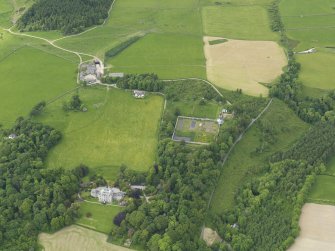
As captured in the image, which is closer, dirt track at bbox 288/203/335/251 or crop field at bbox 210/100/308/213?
dirt track at bbox 288/203/335/251

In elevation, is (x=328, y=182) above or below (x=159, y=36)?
below

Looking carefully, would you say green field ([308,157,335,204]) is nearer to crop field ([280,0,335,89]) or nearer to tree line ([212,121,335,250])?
tree line ([212,121,335,250])

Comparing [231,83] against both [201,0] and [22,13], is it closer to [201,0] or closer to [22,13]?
[201,0]

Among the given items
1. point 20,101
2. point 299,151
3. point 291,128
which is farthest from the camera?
point 20,101

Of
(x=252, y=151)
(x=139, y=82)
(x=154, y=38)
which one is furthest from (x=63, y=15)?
(x=252, y=151)

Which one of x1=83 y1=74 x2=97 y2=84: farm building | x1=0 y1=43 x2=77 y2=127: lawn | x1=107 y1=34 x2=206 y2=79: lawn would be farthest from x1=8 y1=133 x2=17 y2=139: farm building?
x1=107 y1=34 x2=206 y2=79: lawn

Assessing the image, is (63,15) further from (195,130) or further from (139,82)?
(195,130)

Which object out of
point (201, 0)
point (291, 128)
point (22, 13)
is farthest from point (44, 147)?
point (201, 0)

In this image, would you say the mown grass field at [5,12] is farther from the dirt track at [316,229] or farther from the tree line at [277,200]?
the dirt track at [316,229]
